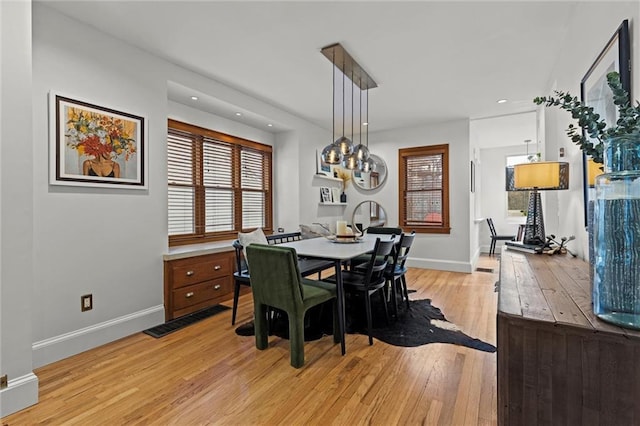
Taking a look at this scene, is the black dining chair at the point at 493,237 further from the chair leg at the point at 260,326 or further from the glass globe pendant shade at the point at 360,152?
the chair leg at the point at 260,326

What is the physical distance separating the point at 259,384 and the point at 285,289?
0.62 m

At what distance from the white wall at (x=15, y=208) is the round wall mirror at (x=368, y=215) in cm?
499

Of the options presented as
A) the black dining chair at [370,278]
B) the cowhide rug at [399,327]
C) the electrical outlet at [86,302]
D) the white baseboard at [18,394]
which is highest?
the black dining chair at [370,278]

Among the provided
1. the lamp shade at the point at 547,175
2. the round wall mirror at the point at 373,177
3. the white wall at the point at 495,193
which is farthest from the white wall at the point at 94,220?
the white wall at the point at 495,193

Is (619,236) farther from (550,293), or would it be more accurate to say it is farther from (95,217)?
(95,217)

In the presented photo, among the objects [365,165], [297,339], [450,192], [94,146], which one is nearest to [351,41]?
[365,165]

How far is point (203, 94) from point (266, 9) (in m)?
1.51

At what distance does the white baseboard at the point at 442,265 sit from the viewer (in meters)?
5.21

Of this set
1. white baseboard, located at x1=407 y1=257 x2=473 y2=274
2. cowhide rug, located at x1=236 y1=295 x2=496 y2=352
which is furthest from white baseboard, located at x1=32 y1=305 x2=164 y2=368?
white baseboard, located at x1=407 y1=257 x2=473 y2=274

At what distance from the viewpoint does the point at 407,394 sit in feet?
6.16

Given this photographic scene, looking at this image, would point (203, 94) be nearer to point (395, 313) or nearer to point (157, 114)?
point (157, 114)

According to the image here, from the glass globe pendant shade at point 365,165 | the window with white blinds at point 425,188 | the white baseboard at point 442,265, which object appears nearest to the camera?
the glass globe pendant shade at point 365,165

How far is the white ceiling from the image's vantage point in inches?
90.2

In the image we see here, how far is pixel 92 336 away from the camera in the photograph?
8.23 ft
